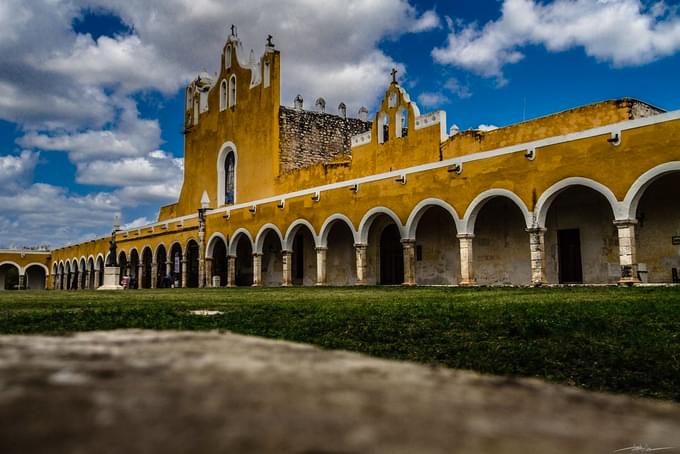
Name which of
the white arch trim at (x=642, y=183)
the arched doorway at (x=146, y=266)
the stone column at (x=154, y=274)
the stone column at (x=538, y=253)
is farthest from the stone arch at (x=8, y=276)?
the white arch trim at (x=642, y=183)

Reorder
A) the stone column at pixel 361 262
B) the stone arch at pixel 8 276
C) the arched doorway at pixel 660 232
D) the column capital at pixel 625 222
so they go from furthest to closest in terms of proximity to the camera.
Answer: the stone arch at pixel 8 276 < the stone column at pixel 361 262 < the arched doorway at pixel 660 232 < the column capital at pixel 625 222

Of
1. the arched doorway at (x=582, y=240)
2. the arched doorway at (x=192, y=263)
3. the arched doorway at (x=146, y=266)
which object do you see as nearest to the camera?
the arched doorway at (x=582, y=240)

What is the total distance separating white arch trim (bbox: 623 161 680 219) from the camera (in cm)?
1216

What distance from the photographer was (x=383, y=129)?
21797 mm

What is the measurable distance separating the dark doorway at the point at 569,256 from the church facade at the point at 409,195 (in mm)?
37

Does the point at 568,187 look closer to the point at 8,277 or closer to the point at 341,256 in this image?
the point at 341,256

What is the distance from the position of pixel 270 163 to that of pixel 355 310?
66.4 feet

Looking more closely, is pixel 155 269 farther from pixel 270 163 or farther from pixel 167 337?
pixel 167 337

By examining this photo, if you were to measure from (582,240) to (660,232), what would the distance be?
2110mm

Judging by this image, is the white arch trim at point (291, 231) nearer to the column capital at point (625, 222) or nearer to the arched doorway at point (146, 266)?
the column capital at point (625, 222)

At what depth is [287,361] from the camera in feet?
3.12

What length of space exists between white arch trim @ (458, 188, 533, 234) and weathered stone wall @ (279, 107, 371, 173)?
11.3 m

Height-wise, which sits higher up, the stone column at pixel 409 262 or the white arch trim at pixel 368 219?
the white arch trim at pixel 368 219

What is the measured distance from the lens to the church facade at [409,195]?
14.0 m
